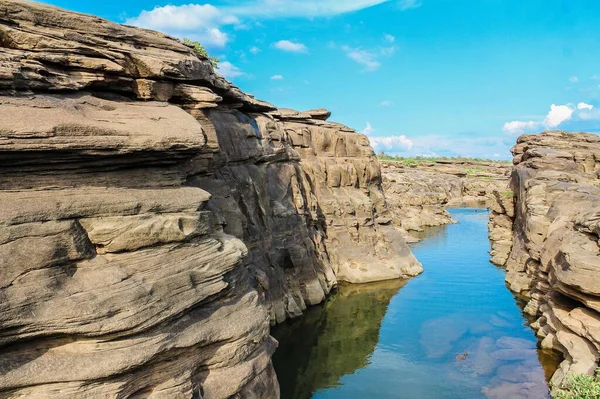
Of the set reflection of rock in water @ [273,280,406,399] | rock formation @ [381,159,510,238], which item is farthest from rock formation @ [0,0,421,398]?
rock formation @ [381,159,510,238]

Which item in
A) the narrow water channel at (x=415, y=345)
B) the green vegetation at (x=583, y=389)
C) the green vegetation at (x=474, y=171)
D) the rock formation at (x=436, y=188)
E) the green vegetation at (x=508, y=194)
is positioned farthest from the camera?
the green vegetation at (x=474, y=171)

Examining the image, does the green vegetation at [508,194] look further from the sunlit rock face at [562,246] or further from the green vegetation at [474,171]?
the green vegetation at [474,171]

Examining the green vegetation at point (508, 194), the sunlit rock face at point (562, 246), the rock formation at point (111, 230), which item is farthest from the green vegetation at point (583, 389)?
the green vegetation at point (508, 194)

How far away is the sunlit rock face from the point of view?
22.9m

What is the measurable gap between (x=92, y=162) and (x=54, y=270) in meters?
3.87

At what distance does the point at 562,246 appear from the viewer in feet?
86.3

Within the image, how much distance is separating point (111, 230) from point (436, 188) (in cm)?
10129

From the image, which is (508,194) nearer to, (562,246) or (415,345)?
(562,246)

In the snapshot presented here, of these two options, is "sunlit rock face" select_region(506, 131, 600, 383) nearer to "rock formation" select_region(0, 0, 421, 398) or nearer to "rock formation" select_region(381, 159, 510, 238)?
"rock formation" select_region(381, 159, 510, 238)

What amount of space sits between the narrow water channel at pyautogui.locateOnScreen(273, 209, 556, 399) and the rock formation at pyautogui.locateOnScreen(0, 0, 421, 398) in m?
10.3

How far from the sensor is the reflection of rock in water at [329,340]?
26203mm

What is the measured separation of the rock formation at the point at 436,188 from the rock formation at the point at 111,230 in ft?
183

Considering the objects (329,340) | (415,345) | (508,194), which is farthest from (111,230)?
(508,194)

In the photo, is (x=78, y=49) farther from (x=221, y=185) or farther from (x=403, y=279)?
(x=403, y=279)
